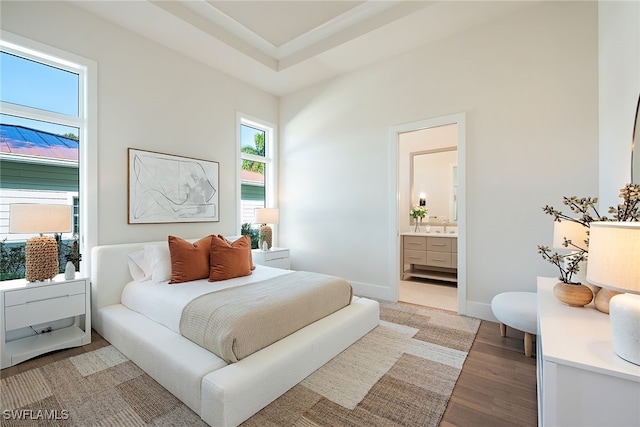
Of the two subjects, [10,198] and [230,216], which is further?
[230,216]

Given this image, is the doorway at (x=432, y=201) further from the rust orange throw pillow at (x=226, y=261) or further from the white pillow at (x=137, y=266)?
the white pillow at (x=137, y=266)

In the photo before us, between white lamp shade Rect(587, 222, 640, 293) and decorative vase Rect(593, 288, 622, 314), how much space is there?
0.73 m


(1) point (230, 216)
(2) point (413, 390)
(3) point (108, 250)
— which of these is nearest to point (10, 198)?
(3) point (108, 250)

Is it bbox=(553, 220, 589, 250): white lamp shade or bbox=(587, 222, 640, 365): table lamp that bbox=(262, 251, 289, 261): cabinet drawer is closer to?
bbox=(553, 220, 589, 250): white lamp shade

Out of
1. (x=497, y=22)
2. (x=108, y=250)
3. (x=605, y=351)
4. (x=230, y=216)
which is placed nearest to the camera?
(x=605, y=351)

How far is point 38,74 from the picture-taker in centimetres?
269

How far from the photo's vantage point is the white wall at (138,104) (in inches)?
108

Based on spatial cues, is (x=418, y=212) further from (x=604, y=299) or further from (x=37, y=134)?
(x=37, y=134)

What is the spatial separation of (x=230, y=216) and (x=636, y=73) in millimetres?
4139

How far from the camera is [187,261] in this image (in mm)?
2770

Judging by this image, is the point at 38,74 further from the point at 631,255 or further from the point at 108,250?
the point at 631,255

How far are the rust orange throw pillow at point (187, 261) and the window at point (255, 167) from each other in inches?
63.1

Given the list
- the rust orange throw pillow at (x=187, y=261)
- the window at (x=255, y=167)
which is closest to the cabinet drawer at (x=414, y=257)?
the window at (x=255, y=167)

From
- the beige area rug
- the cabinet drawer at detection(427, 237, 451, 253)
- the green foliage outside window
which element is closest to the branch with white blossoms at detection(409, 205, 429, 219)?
the cabinet drawer at detection(427, 237, 451, 253)
